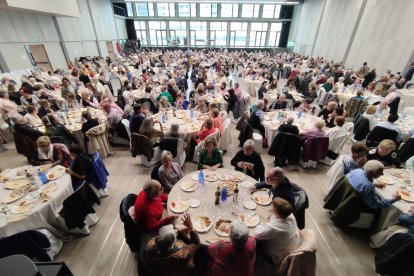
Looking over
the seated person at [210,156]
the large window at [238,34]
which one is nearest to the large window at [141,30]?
the large window at [238,34]

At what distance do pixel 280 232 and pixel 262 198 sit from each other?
2.52 ft

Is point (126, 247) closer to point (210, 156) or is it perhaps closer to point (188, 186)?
point (188, 186)

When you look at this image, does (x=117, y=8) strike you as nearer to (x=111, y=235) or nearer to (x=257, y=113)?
(x=257, y=113)

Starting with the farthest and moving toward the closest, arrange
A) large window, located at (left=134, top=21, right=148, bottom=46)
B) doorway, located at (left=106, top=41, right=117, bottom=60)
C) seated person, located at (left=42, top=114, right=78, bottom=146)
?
large window, located at (left=134, top=21, right=148, bottom=46), doorway, located at (left=106, top=41, right=117, bottom=60), seated person, located at (left=42, top=114, right=78, bottom=146)

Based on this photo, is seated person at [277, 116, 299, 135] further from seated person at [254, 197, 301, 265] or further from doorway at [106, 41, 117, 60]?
doorway at [106, 41, 117, 60]

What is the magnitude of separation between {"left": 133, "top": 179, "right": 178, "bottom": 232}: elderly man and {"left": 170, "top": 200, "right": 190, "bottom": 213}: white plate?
14 cm

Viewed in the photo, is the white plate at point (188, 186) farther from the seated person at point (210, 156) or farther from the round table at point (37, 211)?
the round table at point (37, 211)

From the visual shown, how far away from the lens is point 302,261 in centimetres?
211

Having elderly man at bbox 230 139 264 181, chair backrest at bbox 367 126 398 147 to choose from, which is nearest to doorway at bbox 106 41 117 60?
elderly man at bbox 230 139 264 181

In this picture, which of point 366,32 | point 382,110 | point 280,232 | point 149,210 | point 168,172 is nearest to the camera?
point 280,232

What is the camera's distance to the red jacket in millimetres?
2755

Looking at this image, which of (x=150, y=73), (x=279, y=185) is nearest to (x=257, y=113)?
(x=279, y=185)

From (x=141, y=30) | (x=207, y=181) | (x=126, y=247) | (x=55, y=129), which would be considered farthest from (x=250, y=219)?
(x=141, y=30)

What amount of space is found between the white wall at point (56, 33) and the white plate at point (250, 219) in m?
14.6
